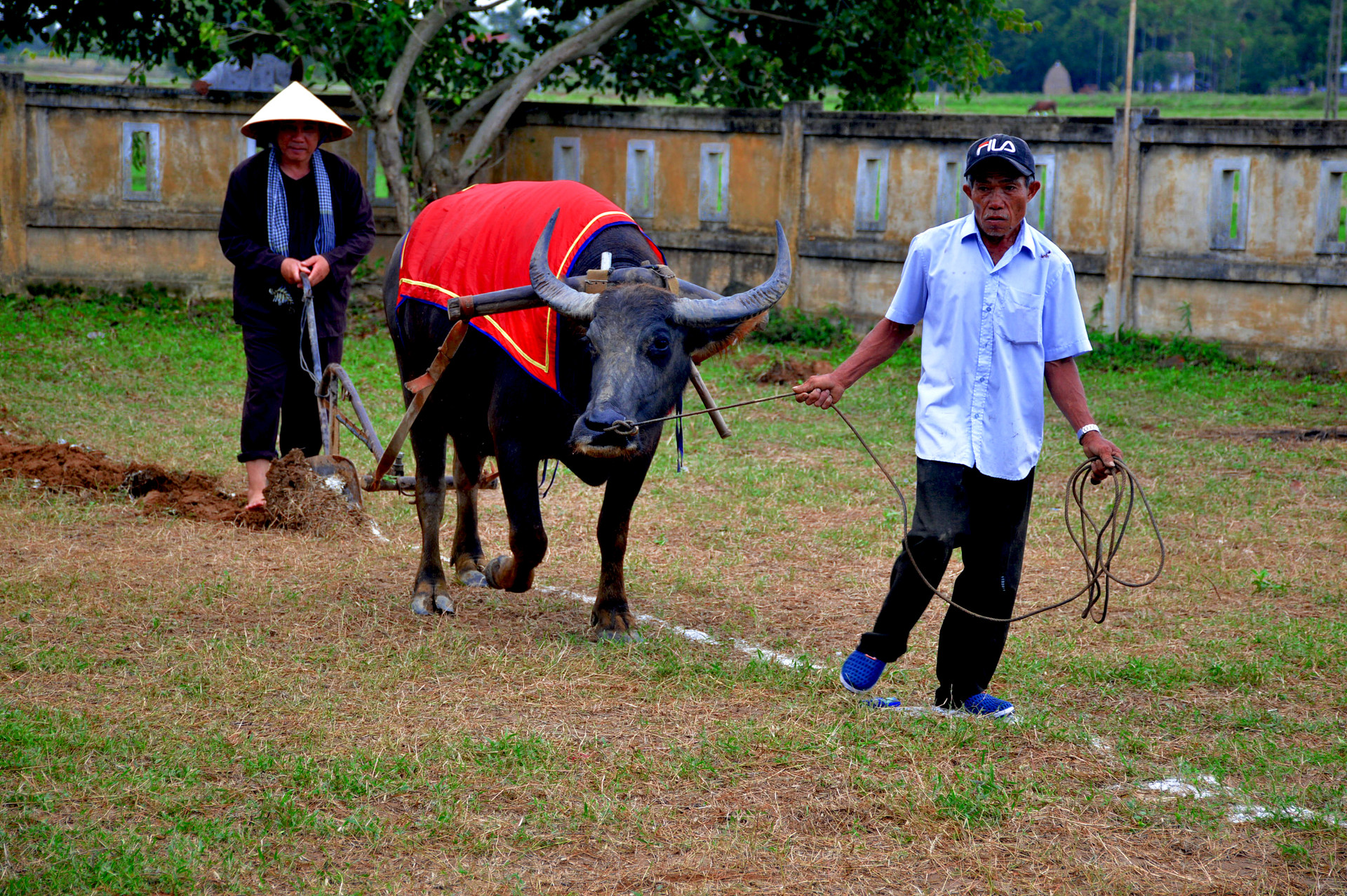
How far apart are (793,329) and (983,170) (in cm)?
993

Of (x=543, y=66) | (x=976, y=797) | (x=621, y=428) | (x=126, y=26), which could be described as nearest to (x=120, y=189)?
(x=126, y=26)

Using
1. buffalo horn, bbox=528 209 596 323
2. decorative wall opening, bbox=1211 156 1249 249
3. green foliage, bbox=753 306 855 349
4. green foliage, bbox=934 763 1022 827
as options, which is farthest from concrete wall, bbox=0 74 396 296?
green foliage, bbox=934 763 1022 827

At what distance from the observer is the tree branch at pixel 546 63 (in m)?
14.1

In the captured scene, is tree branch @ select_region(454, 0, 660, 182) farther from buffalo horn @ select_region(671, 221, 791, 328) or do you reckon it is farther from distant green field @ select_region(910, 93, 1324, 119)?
distant green field @ select_region(910, 93, 1324, 119)

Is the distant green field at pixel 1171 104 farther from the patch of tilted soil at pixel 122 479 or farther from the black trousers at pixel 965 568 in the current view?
the black trousers at pixel 965 568

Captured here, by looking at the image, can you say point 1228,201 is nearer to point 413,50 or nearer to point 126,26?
point 413,50

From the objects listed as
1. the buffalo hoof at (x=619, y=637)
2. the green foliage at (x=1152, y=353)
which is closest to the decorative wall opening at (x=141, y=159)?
the green foliage at (x=1152, y=353)

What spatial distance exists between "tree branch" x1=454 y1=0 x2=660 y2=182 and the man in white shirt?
1073 centimetres

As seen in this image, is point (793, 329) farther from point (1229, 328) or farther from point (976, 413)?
point (976, 413)

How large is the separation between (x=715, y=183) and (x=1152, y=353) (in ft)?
17.0

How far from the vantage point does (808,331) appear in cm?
1380

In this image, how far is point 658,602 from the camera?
583 cm

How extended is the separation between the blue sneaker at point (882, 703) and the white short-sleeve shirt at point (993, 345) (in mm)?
891

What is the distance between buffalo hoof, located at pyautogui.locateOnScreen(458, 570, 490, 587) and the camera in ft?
20.0
